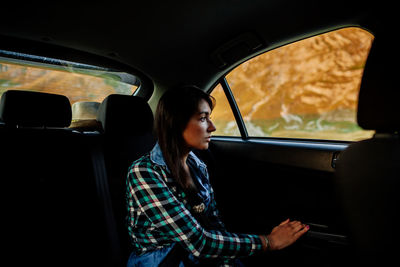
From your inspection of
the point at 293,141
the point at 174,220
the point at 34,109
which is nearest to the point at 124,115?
the point at 34,109

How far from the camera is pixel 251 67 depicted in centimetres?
217

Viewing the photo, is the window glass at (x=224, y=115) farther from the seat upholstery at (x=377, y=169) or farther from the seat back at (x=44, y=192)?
the seat upholstery at (x=377, y=169)

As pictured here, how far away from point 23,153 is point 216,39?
4.64ft

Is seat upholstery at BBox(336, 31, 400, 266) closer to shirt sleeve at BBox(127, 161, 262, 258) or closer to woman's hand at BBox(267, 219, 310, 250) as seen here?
woman's hand at BBox(267, 219, 310, 250)

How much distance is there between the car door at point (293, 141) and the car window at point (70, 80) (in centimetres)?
97

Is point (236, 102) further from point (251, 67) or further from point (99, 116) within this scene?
point (99, 116)

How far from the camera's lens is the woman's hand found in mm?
1133

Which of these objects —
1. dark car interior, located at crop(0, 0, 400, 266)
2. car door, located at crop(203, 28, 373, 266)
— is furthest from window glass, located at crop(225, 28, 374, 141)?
dark car interior, located at crop(0, 0, 400, 266)

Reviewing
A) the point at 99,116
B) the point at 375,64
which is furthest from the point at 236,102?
the point at 375,64

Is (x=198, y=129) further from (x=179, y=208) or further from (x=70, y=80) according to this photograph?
(x=70, y=80)

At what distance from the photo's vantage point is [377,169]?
0.75 meters

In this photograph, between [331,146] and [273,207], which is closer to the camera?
[331,146]

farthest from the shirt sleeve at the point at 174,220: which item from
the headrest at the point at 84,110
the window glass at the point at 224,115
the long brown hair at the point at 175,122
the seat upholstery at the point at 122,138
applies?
the window glass at the point at 224,115

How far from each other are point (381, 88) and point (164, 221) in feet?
2.91
